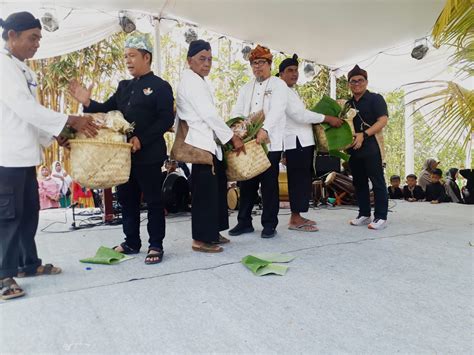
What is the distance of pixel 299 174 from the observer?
3861 millimetres

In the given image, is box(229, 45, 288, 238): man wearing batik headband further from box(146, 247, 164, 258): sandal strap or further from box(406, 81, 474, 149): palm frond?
box(406, 81, 474, 149): palm frond

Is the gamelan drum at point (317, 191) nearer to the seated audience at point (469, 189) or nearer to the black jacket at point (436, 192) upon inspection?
the black jacket at point (436, 192)

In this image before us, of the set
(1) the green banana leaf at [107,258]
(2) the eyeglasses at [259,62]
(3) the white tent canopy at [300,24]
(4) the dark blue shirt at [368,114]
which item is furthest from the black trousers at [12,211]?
(3) the white tent canopy at [300,24]

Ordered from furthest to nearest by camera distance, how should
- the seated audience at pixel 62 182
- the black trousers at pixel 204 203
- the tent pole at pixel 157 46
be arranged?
the seated audience at pixel 62 182, the tent pole at pixel 157 46, the black trousers at pixel 204 203

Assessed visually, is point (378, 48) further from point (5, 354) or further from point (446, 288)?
point (5, 354)

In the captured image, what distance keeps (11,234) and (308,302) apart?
1676mm

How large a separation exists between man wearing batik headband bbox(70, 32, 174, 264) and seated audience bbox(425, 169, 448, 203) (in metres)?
5.36

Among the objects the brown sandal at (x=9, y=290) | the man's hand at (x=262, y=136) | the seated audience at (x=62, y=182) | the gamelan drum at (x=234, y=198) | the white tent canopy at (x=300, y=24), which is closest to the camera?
the brown sandal at (x=9, y=290)

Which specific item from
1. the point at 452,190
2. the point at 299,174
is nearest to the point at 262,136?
the point at 299,174

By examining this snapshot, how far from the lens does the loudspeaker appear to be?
6742mm

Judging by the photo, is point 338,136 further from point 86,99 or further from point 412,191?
point 412,191

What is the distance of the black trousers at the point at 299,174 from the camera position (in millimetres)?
3836

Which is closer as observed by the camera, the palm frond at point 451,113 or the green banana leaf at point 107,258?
the palm frond at point 451,113

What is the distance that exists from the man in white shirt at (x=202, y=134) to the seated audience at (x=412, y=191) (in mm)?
4894
